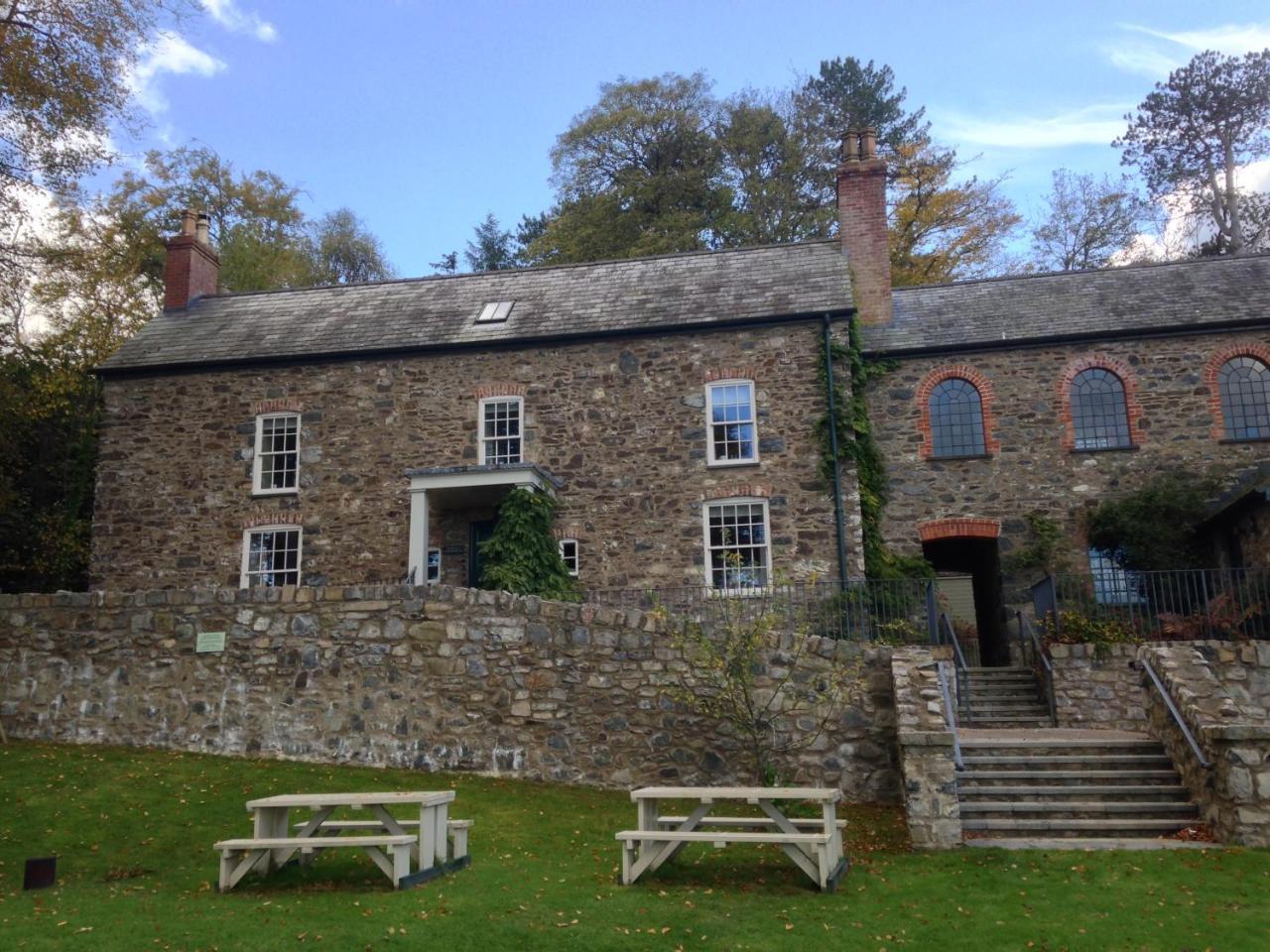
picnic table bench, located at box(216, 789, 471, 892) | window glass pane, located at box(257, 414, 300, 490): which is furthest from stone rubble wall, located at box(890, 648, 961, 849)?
window glass pane, located at box(257, 414, 300, 490)

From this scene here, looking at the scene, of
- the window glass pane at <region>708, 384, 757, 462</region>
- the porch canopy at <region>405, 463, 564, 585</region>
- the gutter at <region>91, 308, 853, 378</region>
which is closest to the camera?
the porch canopy at <region>405, 463, 564, 585</region>

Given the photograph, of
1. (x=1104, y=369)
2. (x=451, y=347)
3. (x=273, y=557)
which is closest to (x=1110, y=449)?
(x=1104, y=369)

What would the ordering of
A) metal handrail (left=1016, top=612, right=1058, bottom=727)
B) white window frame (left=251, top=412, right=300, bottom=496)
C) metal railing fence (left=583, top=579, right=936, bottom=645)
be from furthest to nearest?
1. white window frame (left=251, top=412, right=300, bottom=496)
2. metal railing fence (left=583, top=579, right=936, bottom=645)
3. metal handrail (left=1016, top=612, right=1058, bottom=727)

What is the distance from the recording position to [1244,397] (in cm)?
1969

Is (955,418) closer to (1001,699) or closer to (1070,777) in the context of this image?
(1001,699)

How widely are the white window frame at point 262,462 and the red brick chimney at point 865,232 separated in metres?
11.2

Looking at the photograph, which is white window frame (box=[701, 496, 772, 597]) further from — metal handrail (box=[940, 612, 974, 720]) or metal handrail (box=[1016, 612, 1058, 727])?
metal handrail (box=[1016, 612, 1058, 727])

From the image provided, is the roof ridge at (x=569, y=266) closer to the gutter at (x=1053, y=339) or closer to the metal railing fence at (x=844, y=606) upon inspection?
the gutter at (x=1053, y=339)

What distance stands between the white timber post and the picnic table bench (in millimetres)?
9277

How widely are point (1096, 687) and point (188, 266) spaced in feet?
66.3

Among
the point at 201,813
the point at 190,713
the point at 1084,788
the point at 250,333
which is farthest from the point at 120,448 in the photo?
the point at 1084,788

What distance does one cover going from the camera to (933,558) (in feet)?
72.2

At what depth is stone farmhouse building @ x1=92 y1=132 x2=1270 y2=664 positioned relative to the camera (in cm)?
1894

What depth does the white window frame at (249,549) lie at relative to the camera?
19.8 meters
